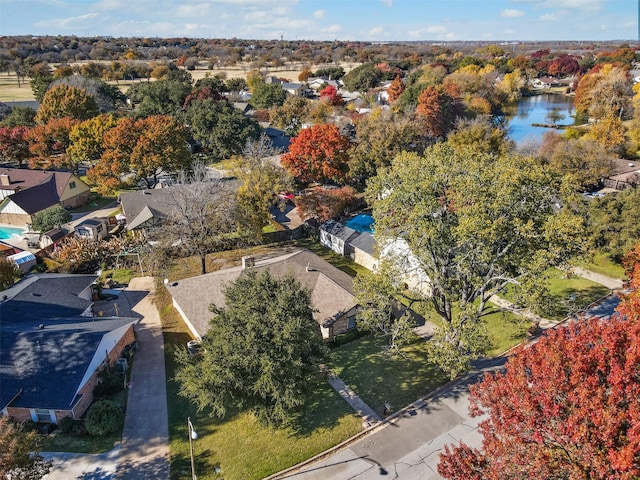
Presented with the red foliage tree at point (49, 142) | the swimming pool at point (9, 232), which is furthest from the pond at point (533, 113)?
the swimming pool at point (9, 232)

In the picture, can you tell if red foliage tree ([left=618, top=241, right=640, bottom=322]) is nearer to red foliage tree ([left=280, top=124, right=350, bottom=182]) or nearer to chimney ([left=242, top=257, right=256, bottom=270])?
chimney ([left=242, top=257, right=256, bottom=270])

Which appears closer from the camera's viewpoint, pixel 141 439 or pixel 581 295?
pixel 141 439

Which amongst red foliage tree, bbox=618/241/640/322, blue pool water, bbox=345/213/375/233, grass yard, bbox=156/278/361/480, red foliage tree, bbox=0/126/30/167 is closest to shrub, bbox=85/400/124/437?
grass yard, bbox=156/278/361/480

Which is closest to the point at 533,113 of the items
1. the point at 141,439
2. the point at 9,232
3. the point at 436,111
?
the point at 436,111

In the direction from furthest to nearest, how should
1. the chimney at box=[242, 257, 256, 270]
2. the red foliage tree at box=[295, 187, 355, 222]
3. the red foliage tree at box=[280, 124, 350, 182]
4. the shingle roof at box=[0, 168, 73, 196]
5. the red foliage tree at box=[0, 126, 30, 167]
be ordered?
1. the red foliage tree at box=[0, 126, 30, 167]
2. the red foliage tree at box=[280, 124, 350, 182]
3. the shingle roof at box=[0, 168, 73, 196]
4. the red foliage tree at box=[295, 187, 355, 222]
5. the chimney at box=[242, 257, 256, 270]

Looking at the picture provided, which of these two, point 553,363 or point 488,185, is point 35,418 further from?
point 488,185

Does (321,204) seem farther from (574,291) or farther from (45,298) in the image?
(45,298)

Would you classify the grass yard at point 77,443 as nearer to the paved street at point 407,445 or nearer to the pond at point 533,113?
the paved street at point 407,445
